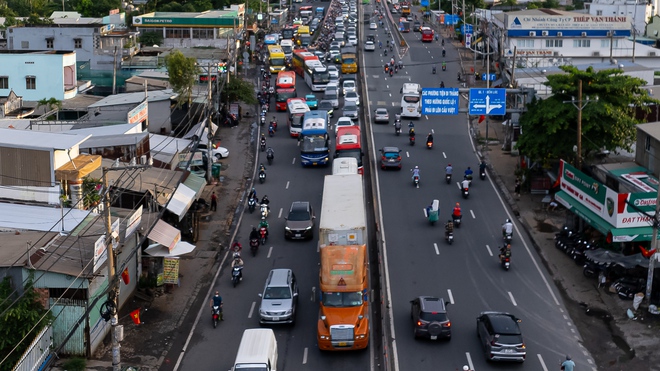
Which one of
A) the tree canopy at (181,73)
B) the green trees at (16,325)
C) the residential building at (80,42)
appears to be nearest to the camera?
the green trees at (16,325)

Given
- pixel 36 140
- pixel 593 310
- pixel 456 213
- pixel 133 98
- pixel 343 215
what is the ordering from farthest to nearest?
pixel 133 98, pixel 456 213, pixel 36 140, pixel 343 215, pixel 593 310

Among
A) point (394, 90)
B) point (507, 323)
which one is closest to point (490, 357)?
point (507, 323)

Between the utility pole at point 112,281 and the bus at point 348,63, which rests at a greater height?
the bus at point 348,63

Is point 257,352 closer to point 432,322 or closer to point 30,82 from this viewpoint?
point 432,322

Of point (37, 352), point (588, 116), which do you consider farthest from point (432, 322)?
point (588, 116)

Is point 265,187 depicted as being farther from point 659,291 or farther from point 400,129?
point 659,291

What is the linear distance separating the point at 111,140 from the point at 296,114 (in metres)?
21.1

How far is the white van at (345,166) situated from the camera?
48.5m

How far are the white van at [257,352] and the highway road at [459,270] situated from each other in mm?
4559

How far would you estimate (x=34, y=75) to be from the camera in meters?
66.7

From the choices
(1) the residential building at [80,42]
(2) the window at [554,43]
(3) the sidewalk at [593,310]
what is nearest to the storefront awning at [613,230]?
(3) the sidewalk at [593,310]

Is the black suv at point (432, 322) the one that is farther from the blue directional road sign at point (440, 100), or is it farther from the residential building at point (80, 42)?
the residential building at point (80, 42)

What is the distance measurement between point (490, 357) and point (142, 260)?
1520 centimetres

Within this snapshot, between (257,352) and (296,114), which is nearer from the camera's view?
(257,352)
